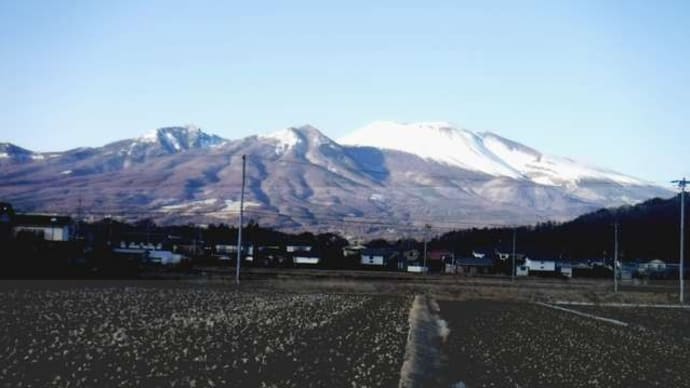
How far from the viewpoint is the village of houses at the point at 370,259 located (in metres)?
101

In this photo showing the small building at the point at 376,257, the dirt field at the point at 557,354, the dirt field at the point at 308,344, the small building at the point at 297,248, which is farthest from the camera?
the small building at the point at 297,248

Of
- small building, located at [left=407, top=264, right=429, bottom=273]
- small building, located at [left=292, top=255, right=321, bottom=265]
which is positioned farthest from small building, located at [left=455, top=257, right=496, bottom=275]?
small building, located at [left=292, top=255, right=321, bottom=265]

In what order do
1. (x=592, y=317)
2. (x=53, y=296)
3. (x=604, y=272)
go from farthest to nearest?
(x=604, y=272), (x=592, y=317), (x=53, y=296)

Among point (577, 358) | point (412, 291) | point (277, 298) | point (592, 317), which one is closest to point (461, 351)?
point (577, 358)

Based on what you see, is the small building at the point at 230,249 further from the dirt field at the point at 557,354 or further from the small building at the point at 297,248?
the dirt field at the point at 557,354

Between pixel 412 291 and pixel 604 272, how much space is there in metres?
57.8

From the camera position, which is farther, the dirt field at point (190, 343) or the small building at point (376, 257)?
the small building at point (376, 257)

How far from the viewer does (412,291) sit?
201 feet

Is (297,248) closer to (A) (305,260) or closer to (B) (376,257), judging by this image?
(B) (376,257)

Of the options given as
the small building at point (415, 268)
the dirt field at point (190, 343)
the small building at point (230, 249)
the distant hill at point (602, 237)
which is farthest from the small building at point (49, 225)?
the distant hill at point (602, 237)

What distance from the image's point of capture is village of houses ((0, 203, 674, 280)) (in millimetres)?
100562

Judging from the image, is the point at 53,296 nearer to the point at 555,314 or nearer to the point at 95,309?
the point at 95,309

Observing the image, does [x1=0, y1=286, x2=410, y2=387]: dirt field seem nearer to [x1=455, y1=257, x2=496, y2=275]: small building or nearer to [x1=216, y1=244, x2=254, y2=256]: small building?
[x1=216, y1=244, x2=254, y2=256]: small building

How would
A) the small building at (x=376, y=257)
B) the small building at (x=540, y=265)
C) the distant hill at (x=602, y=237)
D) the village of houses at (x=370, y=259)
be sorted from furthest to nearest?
1. the small building at (x=376, y=257)
2. the distant hill at (x=602, y=237)
3. the small building at (x=540, y=265)
4. the village of houses at (x=370, y=259)
